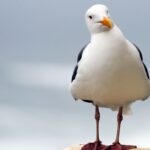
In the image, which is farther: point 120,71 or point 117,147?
point 117,147

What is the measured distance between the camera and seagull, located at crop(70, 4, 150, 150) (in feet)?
23.8

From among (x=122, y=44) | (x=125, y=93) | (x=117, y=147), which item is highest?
(x=122, y=44)

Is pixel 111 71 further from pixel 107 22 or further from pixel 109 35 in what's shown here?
pixel 107 22

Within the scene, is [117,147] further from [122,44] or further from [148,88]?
[122,44]

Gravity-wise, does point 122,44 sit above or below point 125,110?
above

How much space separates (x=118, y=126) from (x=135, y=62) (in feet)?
3.17

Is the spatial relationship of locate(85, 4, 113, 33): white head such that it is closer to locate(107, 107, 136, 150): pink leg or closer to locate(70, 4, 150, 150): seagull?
locate(70, 4, 150, 150): seagull

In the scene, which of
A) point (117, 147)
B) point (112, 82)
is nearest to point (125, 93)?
point (112, 82)

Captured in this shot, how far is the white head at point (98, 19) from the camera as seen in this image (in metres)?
7.26

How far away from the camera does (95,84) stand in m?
7.36

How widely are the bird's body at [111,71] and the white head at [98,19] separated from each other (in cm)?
7

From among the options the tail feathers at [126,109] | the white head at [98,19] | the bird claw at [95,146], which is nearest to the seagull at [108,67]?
the white head at [98,19]

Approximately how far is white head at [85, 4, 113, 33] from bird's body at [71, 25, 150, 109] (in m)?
0.07

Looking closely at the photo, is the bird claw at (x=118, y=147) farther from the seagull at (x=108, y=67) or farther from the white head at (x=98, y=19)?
the white head at (x=98, y=19)
